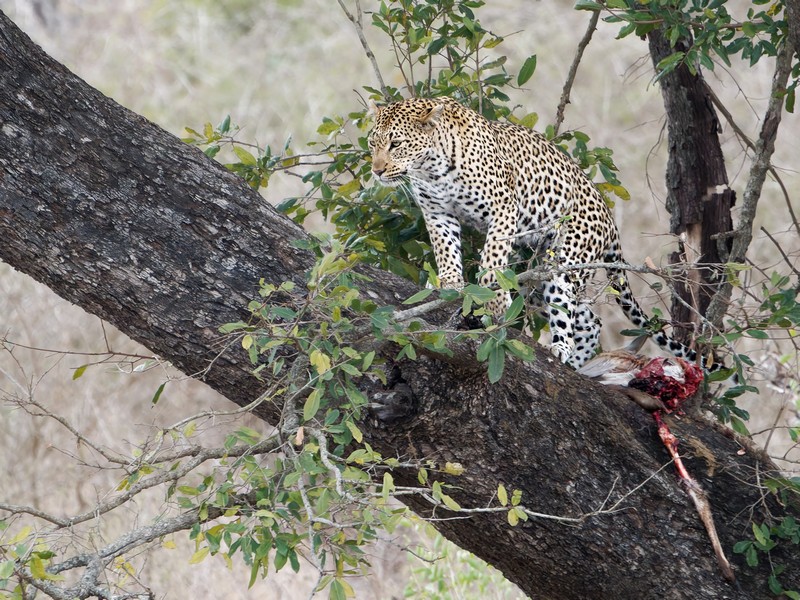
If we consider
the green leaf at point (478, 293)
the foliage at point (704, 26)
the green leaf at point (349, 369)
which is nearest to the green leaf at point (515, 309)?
the green leaf at point (478, 293)

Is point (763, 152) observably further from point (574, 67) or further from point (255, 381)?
point (255, 381)

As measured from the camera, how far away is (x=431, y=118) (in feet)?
14.6

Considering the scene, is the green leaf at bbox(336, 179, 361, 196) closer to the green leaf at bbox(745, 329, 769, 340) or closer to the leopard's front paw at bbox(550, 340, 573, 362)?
the leopard's front paw at bbox(550, 340, 573, 362)

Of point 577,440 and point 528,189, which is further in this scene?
point 528,189

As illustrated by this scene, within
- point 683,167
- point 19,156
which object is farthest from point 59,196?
point 683,167

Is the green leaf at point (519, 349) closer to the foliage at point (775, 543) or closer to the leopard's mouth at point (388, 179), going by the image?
the foliage at point (775, 543)

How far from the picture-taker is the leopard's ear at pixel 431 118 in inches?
175

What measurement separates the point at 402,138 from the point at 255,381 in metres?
1.52

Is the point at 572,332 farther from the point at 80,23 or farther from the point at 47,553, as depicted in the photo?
the point at 80,23

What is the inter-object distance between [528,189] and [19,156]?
2246mm

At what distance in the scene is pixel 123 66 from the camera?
41.8 feet

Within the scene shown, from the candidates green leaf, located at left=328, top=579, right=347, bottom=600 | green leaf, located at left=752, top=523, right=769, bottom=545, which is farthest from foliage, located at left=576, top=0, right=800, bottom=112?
green leaf, located at left=328, top=579, right=347, bottom=600

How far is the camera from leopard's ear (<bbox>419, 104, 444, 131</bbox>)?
4.45 meters

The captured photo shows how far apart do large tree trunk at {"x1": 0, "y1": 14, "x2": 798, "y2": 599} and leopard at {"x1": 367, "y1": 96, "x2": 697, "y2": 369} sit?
944 mm
